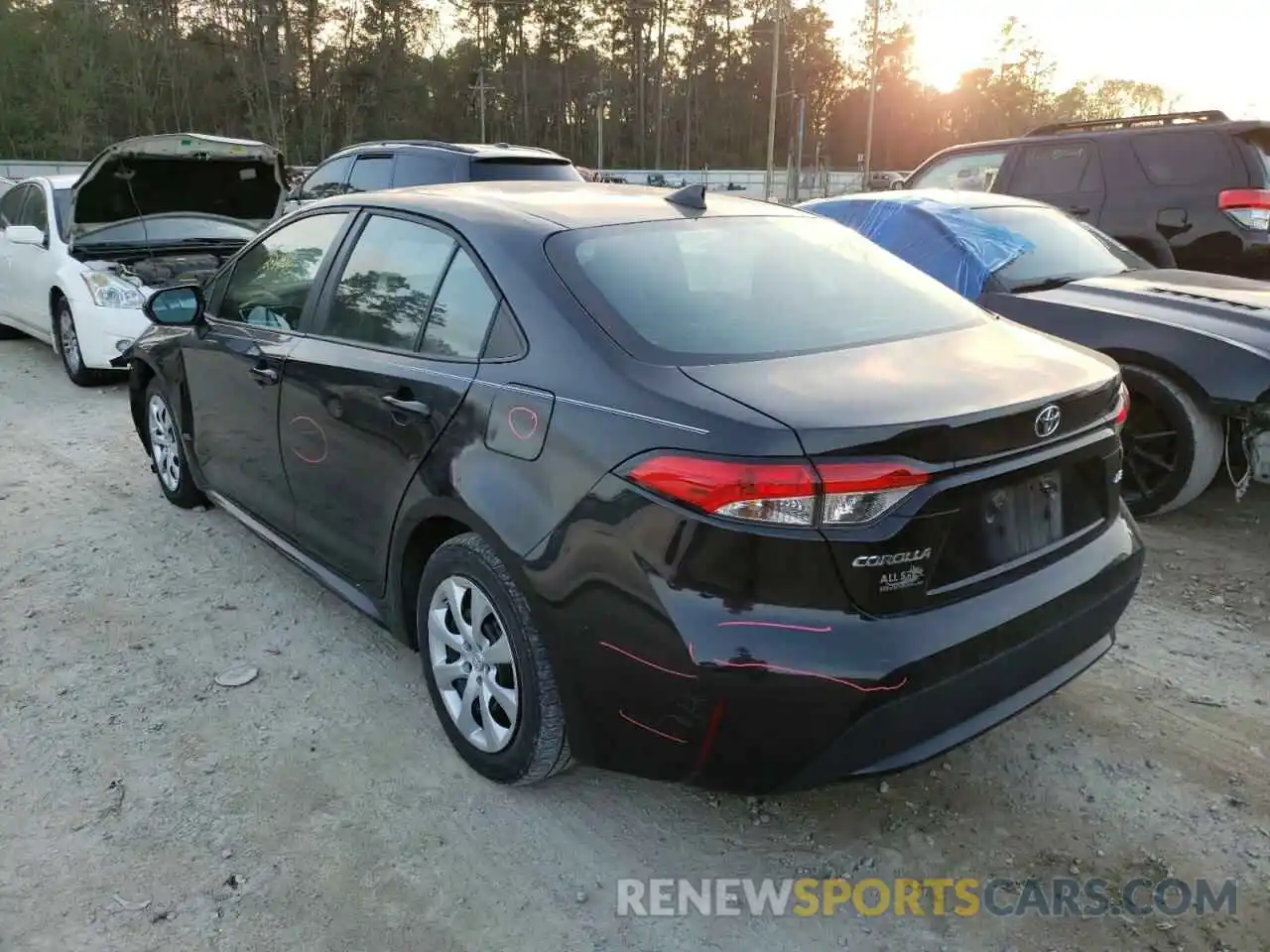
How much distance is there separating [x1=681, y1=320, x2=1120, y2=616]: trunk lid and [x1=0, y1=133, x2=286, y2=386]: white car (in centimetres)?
636

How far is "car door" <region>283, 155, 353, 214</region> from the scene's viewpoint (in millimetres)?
10125

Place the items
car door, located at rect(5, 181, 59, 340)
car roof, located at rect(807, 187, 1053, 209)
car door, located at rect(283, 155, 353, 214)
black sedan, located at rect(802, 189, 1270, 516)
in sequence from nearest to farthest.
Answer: black sedan, located at rect(802, 189, 1270, 516), car roof, located at rect(807, 187, 1053, 209), car door, located at rect(5, 181, 59, 340), car door, located at rect(283, 155, 353, 214)

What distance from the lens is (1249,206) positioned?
6.75 metres

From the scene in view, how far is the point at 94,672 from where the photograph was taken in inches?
130

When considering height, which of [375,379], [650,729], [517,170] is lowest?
[650,729]

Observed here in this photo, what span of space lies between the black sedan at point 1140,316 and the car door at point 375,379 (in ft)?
10.6

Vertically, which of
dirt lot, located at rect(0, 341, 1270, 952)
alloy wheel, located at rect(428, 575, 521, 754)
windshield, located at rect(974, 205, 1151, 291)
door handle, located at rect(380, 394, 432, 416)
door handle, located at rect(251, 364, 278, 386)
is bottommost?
dirt lot, located at rect(0, 341, 1270, 952)

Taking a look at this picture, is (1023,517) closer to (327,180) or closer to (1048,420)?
(1048,420)

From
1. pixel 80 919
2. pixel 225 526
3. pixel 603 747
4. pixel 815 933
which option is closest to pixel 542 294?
pixel 603 747

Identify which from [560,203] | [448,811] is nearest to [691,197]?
[560,203]

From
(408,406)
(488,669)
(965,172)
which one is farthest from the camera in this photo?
(965,172)

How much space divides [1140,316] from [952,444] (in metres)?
3.05

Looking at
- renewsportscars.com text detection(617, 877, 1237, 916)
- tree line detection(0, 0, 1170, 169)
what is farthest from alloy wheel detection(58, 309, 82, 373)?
tree line detection(0, 0, 1170, 169)

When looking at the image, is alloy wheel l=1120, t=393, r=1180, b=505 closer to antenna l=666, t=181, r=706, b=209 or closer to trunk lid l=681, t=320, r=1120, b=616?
trunk lid l=681, t=320, r=1120, b=616
